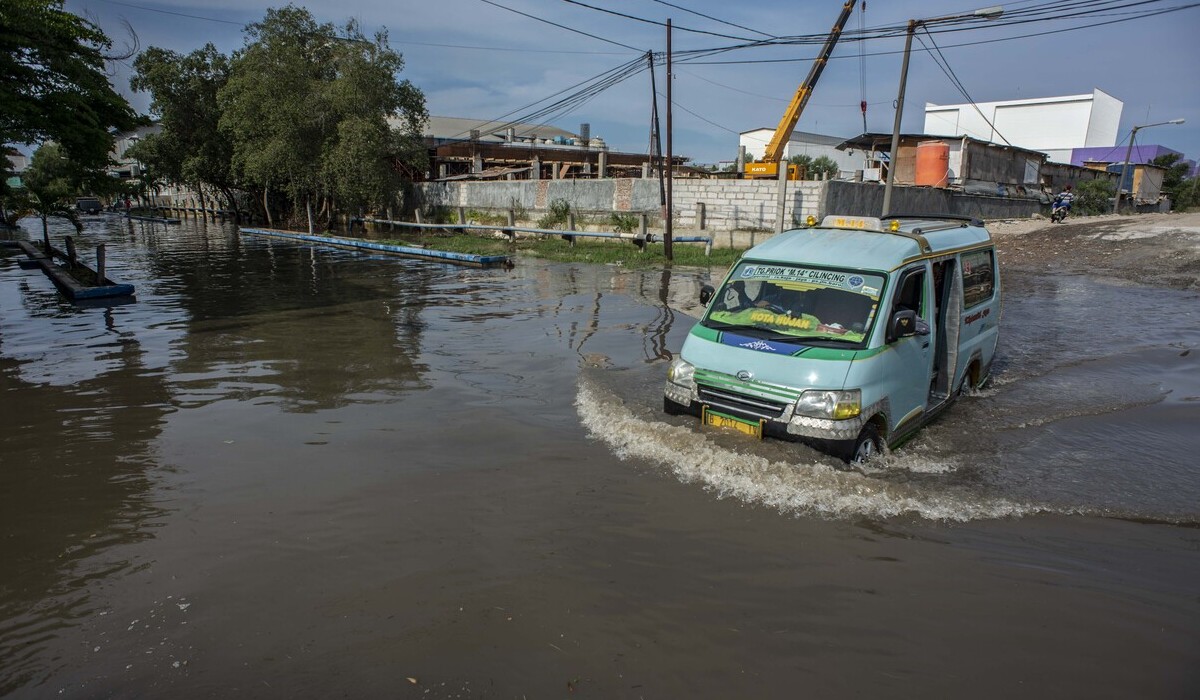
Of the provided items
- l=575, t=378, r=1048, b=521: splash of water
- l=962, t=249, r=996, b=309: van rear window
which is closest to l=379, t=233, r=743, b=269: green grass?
l=962, t=249, r=996, b=309: van rear window

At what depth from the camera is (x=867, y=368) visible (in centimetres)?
517

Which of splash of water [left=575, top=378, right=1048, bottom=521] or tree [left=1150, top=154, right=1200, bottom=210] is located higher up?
tree [left=1150, top=154, right=1200, bottom=210]

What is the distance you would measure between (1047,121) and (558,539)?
296 feet

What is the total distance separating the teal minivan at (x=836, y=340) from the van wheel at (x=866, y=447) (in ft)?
0.03

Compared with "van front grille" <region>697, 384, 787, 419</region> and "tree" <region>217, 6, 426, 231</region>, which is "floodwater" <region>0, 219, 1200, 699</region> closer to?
"van front grille" <region>697, 384, 787, 419</region>

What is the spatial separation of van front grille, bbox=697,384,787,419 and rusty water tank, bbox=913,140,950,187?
27.8 metres

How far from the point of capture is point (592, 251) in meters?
23.7

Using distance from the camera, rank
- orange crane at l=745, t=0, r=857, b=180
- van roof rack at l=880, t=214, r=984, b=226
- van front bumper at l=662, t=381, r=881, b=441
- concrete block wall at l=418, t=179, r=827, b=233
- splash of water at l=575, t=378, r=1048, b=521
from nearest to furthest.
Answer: splash of water at l=575, t=378, r=1048, b=521, van front bumper at l=662, t=381, r=881, b=441, van roof rack at l=880, t=214, r=984, b=226, concrete block wall at l=418, t=179, r=827, b=233, orange crane at l=745, t=0, r=857, b=180

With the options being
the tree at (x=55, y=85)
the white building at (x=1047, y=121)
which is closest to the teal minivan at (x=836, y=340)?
the tree at (x=55, y=85)

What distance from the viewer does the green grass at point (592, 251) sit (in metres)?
20.9

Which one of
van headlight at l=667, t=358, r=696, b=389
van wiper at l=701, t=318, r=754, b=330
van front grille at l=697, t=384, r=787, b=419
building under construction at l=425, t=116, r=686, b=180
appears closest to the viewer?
van front grille at l=697, t=384, r=787, b=419

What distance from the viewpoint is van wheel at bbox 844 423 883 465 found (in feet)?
16.9

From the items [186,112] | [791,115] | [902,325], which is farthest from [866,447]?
[186,112]

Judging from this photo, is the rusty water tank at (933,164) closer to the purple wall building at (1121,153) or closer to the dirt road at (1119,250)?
the dirt road at (1119,250)
